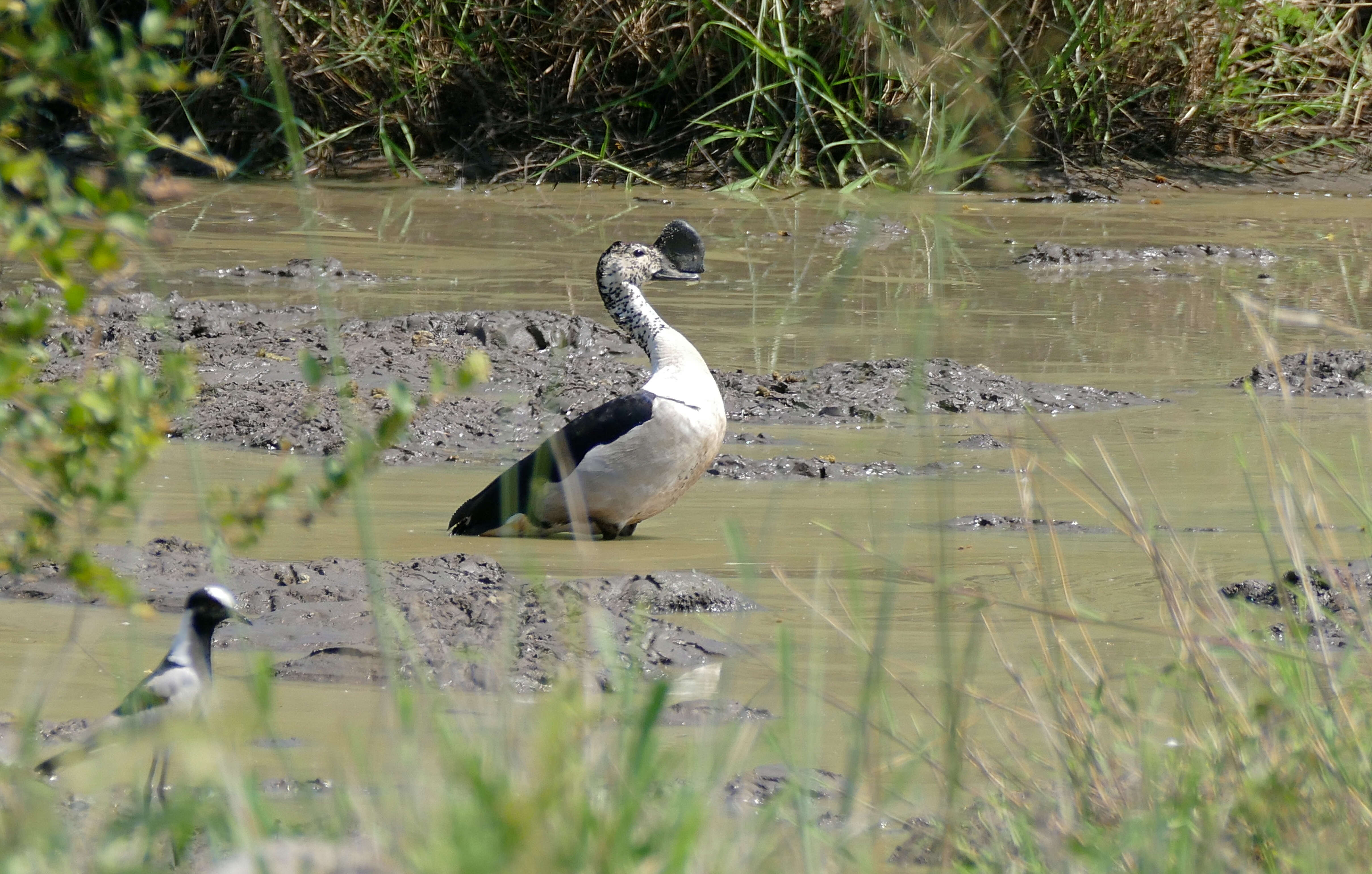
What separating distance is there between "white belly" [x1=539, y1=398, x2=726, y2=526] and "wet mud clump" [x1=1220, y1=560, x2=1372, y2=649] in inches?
67.3

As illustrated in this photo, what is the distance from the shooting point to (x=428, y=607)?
387 cm

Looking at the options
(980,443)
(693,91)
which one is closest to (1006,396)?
(980,443)

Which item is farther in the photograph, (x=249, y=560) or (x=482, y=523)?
(x=482, y=523)

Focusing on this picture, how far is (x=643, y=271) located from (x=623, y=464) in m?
1.17

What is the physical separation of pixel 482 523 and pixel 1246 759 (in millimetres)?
3023

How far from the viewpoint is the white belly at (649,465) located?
16.7ft

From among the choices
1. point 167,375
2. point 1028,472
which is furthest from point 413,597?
point 1028,472

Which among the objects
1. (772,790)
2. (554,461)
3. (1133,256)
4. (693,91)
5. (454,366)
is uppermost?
(772,790)

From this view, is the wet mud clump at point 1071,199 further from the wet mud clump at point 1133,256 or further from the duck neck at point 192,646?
the duck neck at point 192,646

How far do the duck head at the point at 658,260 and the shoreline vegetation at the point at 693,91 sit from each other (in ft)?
18.7

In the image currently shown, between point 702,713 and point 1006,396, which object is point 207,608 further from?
point 1006,396

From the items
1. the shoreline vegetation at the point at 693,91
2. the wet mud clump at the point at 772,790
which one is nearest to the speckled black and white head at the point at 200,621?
the wet mud clump at the point at 772,790

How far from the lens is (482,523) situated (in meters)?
5.00

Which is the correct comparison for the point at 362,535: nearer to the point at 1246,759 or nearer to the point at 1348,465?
the point at 1246,759
